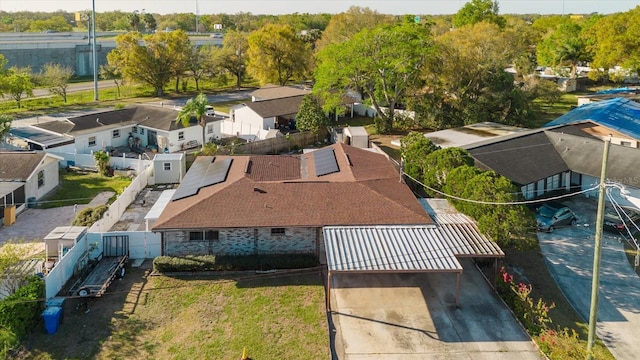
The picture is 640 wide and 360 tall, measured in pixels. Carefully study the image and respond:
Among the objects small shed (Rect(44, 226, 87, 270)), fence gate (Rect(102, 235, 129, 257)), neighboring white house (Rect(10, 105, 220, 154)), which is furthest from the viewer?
neighboring white house (Rect(10, 105, 220, 154))

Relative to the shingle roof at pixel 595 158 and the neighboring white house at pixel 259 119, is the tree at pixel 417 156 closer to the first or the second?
the shingle roof at pixel 595 158

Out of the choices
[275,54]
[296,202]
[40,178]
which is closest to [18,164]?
[40,178]

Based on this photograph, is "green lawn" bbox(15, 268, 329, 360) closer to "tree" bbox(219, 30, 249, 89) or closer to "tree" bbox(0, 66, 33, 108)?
"tree" bbox(0, 66, 33, 108)

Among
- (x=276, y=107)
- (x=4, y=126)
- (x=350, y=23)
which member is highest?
(x=350, y=23)

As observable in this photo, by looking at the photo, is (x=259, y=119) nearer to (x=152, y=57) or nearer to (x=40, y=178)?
(x=40, y=178)

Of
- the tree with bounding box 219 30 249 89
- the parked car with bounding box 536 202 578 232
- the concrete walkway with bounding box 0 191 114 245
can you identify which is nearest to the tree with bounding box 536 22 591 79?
the tree with bounding box 219 30 249 89
